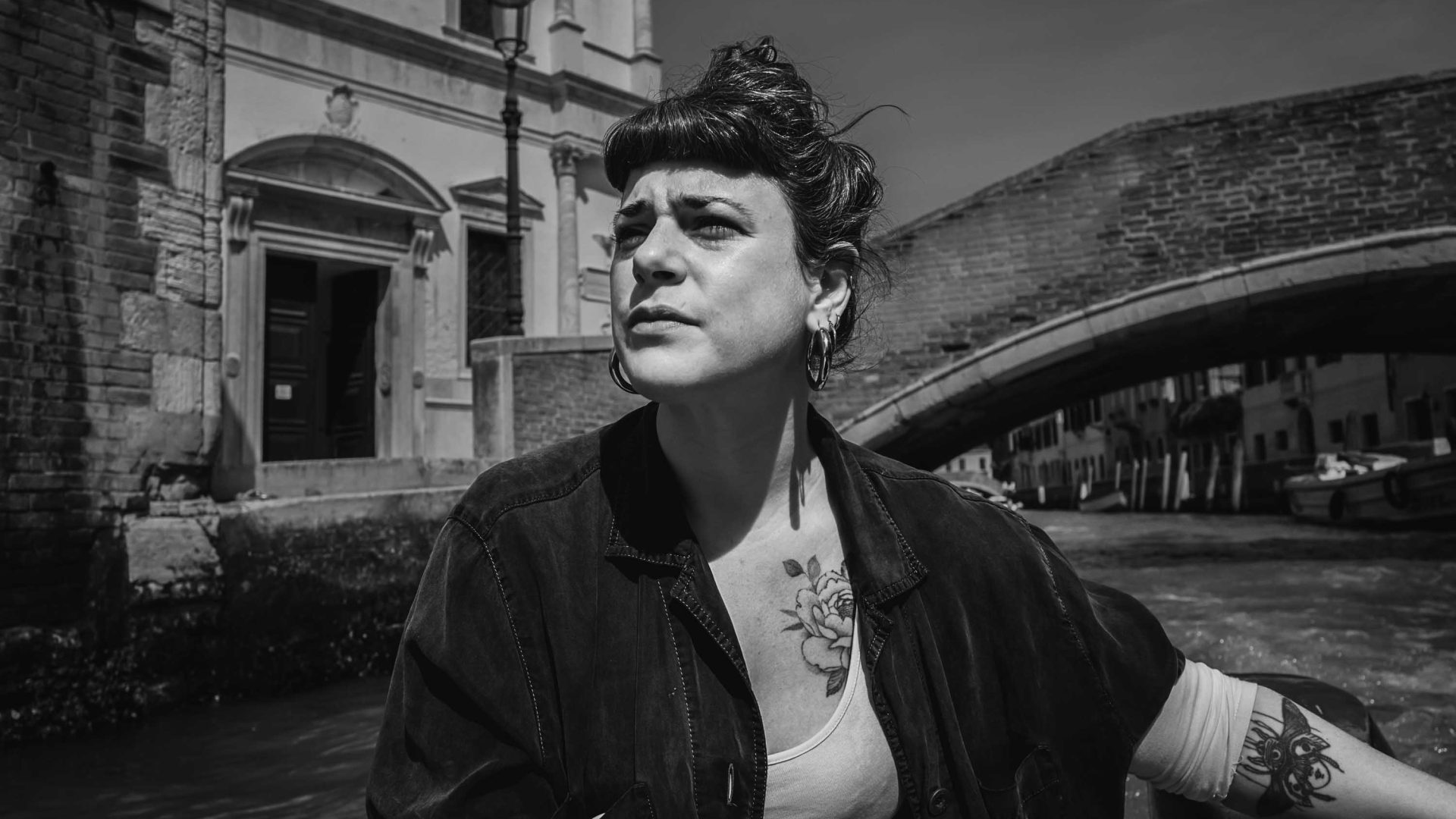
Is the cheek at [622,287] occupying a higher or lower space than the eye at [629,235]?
lower

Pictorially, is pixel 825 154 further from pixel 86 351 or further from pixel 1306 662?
pixel 1306 662

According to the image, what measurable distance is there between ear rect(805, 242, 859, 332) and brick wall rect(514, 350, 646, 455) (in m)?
7.40

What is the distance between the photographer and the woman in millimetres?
1270

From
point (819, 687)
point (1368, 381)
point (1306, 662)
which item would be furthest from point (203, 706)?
point (1368, 381)

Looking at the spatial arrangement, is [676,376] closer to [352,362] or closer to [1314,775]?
[1314,775]

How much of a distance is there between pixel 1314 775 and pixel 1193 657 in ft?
16.2

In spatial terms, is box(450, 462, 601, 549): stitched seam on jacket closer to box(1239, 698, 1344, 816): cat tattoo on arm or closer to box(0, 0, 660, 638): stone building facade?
box(1239, 698, 1344, 816): cat tattoo on arm

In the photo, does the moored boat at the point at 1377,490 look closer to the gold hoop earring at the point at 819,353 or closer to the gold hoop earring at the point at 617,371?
the gold hoop earring at the point at 819,353

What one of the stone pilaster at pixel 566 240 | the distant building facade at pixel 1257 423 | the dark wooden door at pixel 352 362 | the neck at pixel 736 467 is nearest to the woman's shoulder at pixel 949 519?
the neck at pixel 736 467

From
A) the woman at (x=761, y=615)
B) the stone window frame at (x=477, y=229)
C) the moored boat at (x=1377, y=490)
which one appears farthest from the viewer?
the moored boat at (x=1377, y=490)

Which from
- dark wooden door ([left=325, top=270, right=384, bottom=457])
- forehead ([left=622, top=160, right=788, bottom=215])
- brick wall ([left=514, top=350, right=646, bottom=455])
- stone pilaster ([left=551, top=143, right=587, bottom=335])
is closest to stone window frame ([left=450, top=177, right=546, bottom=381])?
stone pilaster ([left=551, top=143, right=587, bottom=335])

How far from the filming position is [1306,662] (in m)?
6.30

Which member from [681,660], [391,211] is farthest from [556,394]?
[681,660]

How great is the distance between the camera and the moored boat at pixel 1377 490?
48.5 ft
